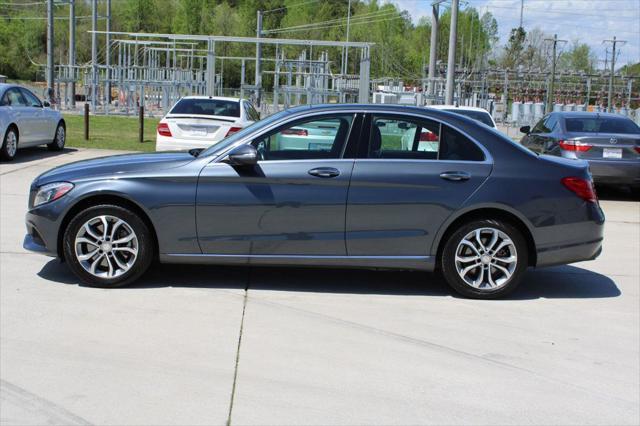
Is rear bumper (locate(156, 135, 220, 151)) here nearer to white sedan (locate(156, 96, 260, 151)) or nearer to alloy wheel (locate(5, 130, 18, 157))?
white sedan (locate(156, 96, 260, 151))

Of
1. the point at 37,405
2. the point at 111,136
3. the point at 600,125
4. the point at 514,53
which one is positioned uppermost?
the point at 514,53

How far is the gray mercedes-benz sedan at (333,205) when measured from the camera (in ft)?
21.9

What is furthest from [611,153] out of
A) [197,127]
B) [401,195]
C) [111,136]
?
[111,136]

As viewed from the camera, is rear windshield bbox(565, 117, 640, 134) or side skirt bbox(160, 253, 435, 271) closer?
side skirt bbox(160, 253, 435, 271)

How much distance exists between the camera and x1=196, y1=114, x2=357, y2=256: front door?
6.66m

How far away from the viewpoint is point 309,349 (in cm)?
548

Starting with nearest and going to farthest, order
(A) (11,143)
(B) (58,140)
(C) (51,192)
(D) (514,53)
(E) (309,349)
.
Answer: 1. (E) (309,349)
2. (C) (51,192)
3. (A) (11,143)
4. (B) (58,140)
5. (D) (514,53)

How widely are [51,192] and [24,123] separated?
34.3 feet

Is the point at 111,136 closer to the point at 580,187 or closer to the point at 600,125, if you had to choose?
the point at 600,125

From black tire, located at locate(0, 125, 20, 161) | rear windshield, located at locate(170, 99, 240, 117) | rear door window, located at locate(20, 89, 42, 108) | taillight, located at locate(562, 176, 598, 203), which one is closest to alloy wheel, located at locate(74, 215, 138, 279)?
taillight, located at locate(562, 176, 598, 203)

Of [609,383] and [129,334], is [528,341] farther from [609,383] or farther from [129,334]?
[129,334]

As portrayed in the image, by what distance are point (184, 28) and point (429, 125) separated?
2852 inches

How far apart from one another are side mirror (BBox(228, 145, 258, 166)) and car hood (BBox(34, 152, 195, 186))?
0.43 metres

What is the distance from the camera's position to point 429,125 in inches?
273
